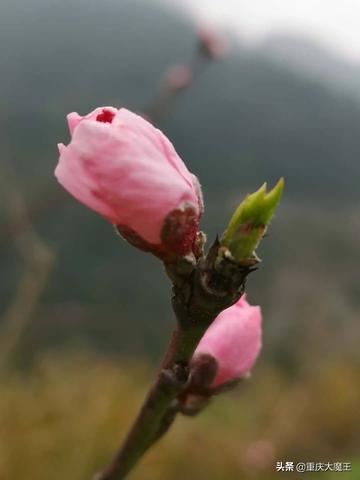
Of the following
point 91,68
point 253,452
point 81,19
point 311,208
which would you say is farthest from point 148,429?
point 81,19

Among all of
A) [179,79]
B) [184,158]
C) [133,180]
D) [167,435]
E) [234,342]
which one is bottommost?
[184,158]

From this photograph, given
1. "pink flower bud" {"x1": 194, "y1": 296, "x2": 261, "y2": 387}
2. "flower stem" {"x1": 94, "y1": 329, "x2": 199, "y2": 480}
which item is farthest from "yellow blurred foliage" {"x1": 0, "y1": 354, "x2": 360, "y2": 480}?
"flower stem" {"x1": 94, "y1": 329, "x2": 199, "y2": 480}

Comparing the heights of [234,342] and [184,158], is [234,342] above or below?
above

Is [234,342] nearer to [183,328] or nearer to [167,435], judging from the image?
[183,328]

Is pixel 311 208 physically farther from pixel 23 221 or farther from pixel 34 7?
pixel 23 221

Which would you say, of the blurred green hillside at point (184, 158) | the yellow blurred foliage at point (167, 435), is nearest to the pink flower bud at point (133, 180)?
the yellow blurred foliage at point (167, 435)

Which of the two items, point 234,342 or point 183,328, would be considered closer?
point 183,328

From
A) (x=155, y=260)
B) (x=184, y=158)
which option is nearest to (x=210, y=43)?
(x=155, y=260)
